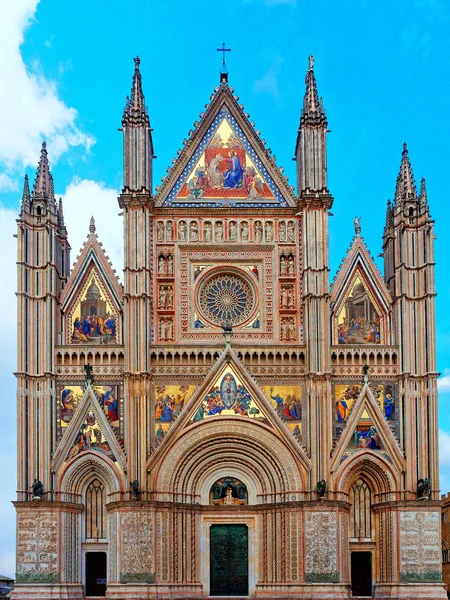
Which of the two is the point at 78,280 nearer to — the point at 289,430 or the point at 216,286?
the point at 216,286

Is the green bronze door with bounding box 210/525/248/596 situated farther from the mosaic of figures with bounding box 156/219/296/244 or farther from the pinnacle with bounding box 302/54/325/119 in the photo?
the pinnacle with bounding box 302/54/325/119

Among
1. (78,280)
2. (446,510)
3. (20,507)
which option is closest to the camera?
(20,507)

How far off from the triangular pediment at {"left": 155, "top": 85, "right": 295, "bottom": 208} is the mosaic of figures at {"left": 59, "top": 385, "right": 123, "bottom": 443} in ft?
24.8

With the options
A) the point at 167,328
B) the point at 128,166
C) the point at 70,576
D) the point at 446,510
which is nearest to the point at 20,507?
the point at 70,576

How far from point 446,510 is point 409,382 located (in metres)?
18.0

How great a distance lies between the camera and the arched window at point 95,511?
109ft

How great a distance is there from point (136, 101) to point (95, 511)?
1573 cm

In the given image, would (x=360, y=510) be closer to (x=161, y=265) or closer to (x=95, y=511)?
(x=95, y=511)

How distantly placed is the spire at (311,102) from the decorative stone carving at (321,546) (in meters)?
15.1

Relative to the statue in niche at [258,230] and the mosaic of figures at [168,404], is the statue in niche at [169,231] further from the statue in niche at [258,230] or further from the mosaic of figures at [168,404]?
the mosaic of figures at [168,404]

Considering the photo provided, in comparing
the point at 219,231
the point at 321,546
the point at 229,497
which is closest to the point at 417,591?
the point at 321,546

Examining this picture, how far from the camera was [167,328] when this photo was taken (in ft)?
113

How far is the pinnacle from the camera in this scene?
35656 mm

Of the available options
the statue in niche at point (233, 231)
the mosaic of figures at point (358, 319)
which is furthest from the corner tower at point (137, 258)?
the mosaic of figures at point (358, 319)
